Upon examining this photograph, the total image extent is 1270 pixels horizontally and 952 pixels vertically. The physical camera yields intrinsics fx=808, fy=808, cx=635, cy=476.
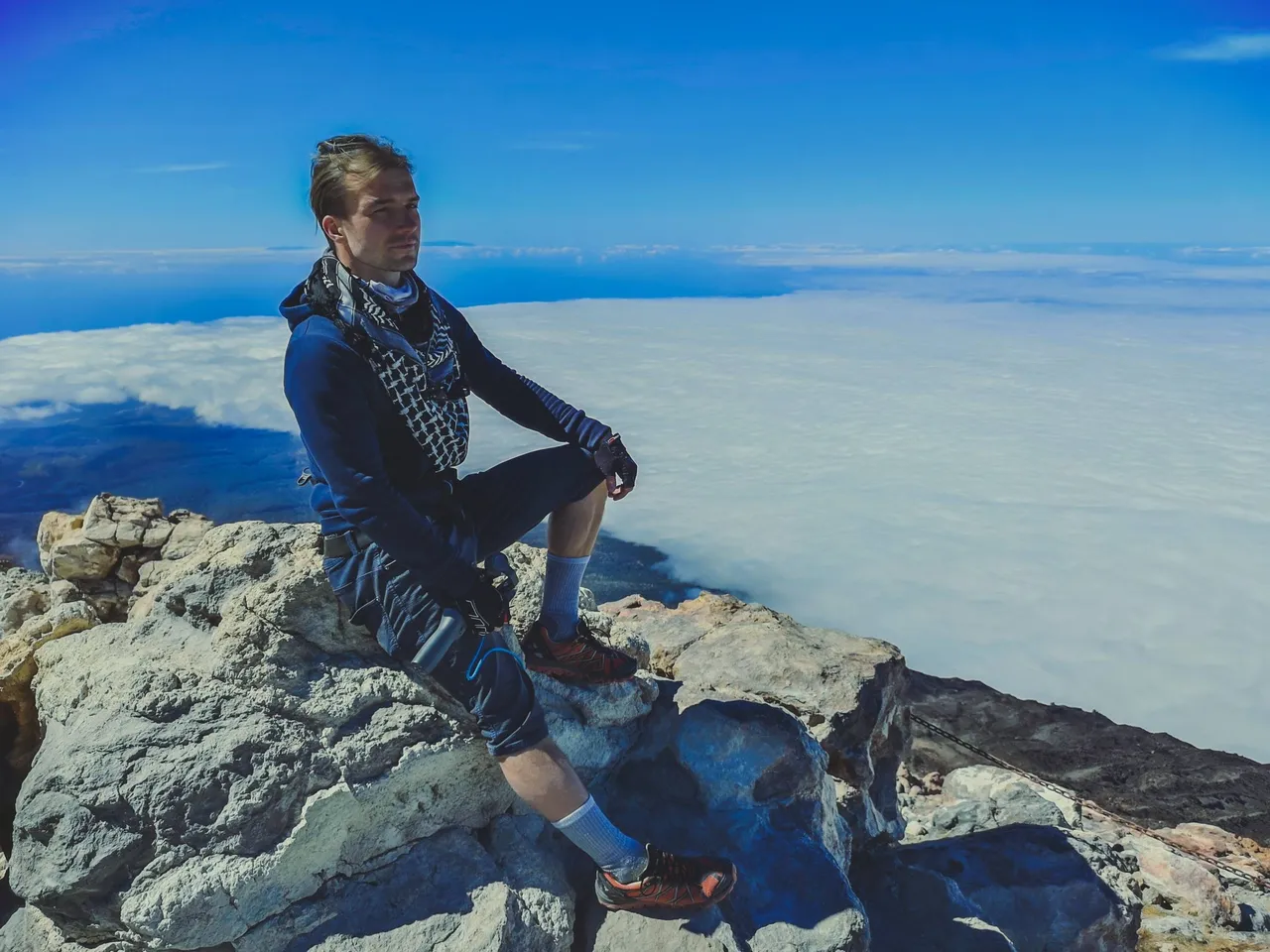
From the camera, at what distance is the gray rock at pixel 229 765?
2814 millimetres

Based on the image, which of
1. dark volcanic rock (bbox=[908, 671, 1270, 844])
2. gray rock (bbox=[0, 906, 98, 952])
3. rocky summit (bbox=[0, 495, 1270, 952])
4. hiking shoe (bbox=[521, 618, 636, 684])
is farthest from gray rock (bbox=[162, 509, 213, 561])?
dark volcanic rock (bbox=[908, 671, 1270, 844])

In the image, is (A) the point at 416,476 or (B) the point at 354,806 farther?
(B) the point at 354,806

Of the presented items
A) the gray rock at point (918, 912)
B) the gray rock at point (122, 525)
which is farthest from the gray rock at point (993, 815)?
the gray rock at point (122, 525)

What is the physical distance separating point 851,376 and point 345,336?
103023 millimetres

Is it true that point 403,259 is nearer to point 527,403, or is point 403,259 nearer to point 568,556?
point 527,403

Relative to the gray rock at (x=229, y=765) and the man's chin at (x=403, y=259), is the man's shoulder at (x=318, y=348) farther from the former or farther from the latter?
the gray rock at (x=229, y=765)

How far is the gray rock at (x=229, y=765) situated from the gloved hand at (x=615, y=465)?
1.12 meters

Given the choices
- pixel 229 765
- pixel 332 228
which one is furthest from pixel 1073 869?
pixel 332 228

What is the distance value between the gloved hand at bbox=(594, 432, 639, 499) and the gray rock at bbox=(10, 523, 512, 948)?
44.2 inches

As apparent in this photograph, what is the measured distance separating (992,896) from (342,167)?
5025mm

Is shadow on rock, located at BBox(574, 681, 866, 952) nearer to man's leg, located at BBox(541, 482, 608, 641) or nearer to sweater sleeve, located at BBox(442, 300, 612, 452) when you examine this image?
man's leg, located at BBox(541, 482, 608, 641)

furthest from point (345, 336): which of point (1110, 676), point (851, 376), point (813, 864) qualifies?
point (851, 376)

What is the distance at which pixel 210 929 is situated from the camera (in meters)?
2.82

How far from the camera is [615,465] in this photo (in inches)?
136
